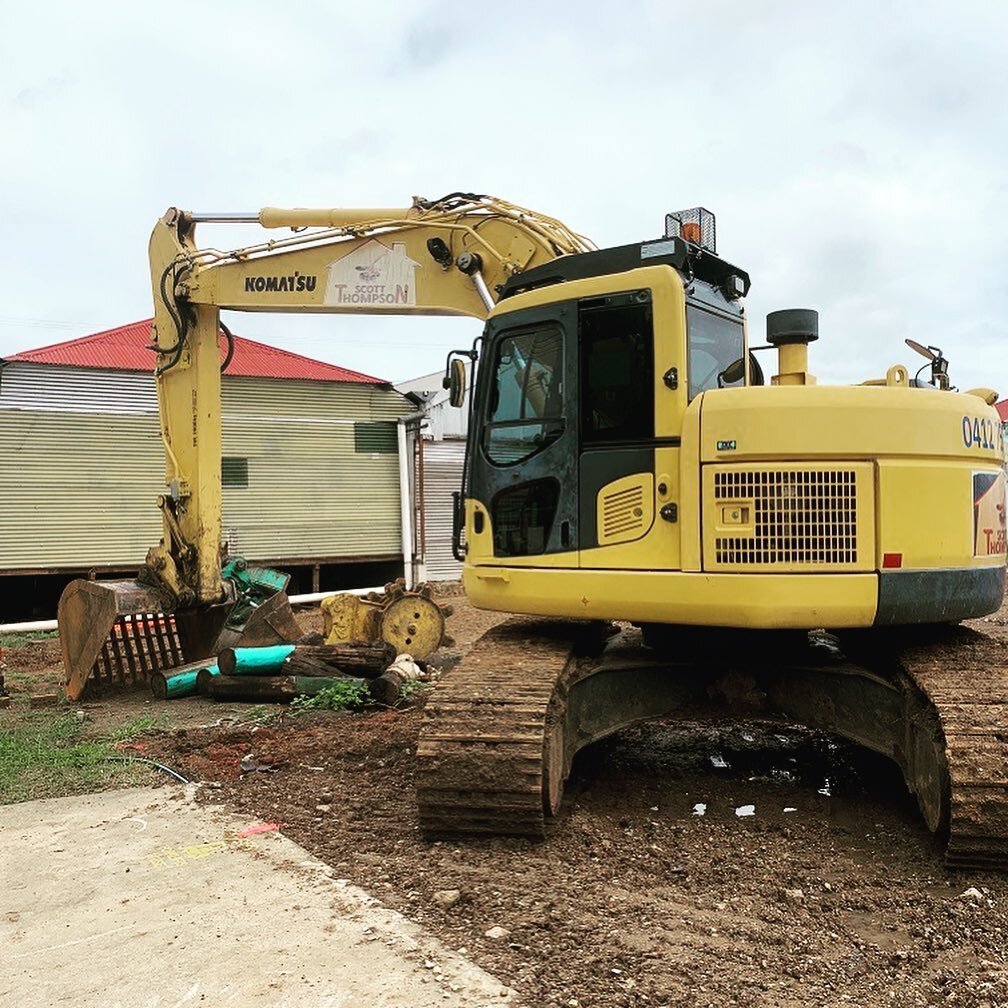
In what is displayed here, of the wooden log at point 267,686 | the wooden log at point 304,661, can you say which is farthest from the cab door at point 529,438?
the wooden log at point 304,661

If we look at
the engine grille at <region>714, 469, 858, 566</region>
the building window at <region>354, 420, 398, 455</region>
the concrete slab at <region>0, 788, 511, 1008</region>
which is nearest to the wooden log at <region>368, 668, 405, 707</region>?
the concrete slab at <region>0, 788, 511, 1008</region>

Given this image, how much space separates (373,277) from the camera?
799 cm

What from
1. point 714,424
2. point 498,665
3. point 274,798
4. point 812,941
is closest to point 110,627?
point 274,798

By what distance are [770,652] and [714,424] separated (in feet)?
4.82

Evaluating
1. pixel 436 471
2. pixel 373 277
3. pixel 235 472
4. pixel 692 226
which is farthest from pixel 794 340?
pixel 436 471

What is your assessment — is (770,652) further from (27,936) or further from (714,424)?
(27,936)

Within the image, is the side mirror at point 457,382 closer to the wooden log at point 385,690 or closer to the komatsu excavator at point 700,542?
the komatsu excavator at point 700,542

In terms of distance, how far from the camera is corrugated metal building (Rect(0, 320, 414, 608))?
15828mm

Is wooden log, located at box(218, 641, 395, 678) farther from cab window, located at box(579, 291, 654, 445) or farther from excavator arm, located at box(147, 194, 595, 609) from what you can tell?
cab window, located at box(579, 291, 654, 445)

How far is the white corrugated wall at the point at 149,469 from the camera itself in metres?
15.8

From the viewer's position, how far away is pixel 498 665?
5.33 metres

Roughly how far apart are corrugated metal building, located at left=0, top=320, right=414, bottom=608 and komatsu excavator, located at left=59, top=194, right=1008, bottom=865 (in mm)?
11805

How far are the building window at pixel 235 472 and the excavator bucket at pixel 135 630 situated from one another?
7.47 m

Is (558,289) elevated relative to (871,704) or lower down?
elevated
